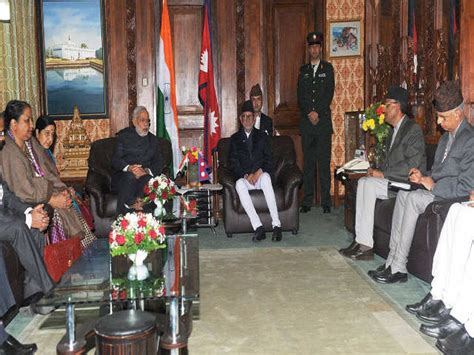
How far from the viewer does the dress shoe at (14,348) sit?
10.4 ft

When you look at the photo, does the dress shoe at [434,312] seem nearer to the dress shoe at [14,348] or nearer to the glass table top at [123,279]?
the glass table top at [123,279]

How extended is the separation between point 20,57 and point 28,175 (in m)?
2.40

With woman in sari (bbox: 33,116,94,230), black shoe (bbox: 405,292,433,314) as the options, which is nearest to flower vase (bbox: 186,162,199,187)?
woman in sari (bbox: 33,116,94,230)

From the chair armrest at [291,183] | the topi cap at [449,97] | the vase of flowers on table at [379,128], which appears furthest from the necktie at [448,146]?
the chair armrest at [291,183]

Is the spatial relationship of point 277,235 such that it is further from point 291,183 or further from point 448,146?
point 448,146

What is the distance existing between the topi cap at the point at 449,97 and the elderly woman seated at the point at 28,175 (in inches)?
113

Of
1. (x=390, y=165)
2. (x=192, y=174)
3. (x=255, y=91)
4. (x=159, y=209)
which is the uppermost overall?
(x=255, y=91)

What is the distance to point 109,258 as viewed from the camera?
3.75 m

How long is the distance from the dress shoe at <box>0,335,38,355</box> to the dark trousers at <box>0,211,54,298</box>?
0.55m

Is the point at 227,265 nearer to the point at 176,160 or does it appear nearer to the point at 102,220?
the point at 102,220

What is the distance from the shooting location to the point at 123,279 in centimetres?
324

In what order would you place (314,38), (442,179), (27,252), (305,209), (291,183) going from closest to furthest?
(27,252)
(442,179)
(291,183)
(314,38)
(305,209)

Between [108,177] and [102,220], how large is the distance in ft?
1.78

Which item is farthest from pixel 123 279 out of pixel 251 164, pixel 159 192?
pixel 251 164
